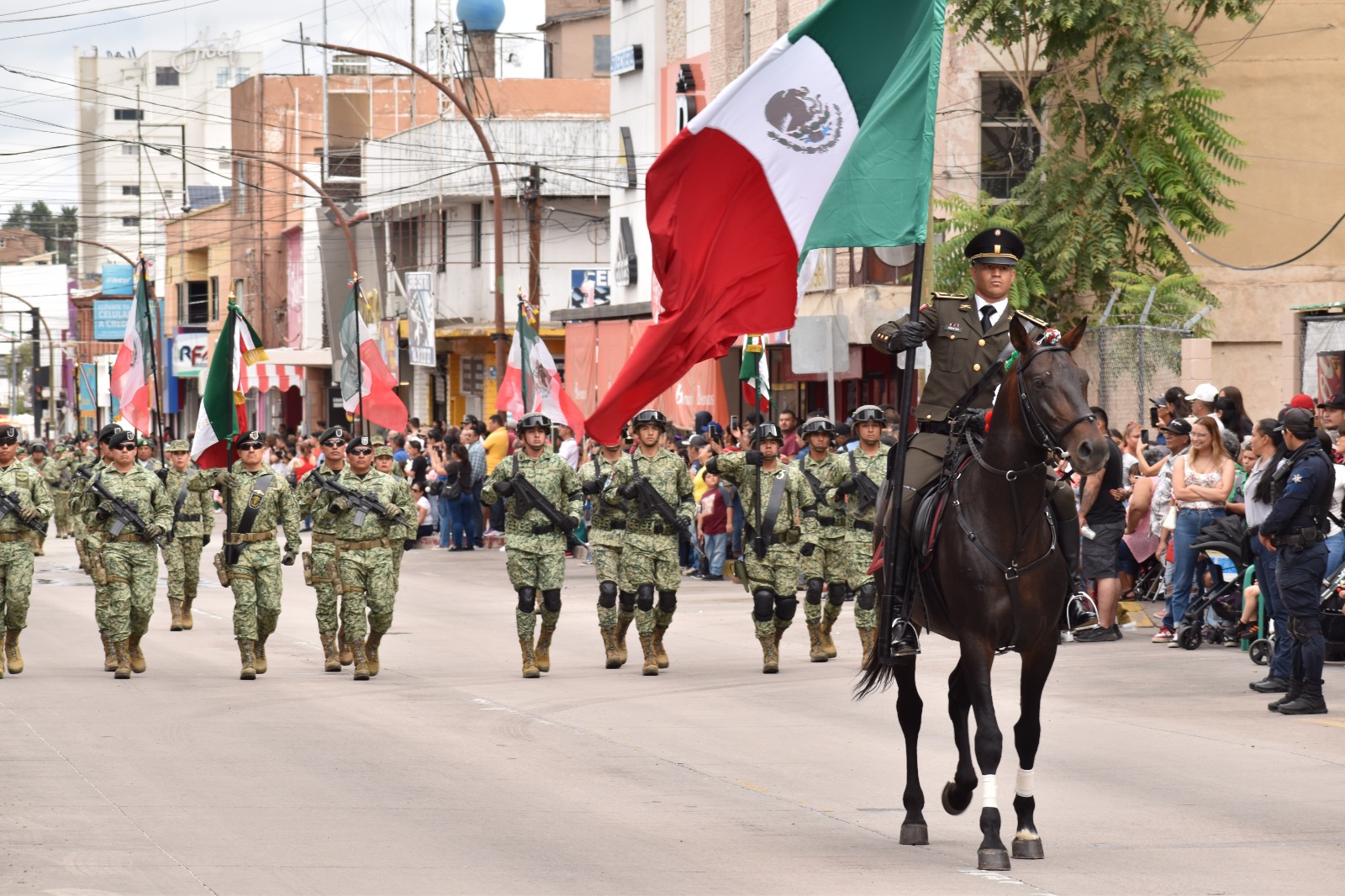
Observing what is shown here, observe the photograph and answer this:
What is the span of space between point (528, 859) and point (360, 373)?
16.6 metres

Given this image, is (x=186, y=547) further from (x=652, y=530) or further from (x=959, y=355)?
(x=959, y=355)

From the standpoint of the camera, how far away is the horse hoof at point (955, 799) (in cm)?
898

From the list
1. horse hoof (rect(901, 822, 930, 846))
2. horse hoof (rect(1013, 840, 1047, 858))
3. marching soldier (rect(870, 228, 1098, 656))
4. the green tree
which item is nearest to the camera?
horse hoof (rect(1013, 840, 1047, 858))

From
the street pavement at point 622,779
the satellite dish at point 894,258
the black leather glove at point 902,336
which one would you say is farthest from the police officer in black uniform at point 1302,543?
the satellite dish at point 894,258

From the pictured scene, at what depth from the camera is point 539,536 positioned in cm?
1609

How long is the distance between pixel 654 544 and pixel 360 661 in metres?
2.58

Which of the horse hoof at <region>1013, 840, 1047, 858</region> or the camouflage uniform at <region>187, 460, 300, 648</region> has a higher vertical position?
the camouflage uniform at <region>187, 460, 300, 648</region>

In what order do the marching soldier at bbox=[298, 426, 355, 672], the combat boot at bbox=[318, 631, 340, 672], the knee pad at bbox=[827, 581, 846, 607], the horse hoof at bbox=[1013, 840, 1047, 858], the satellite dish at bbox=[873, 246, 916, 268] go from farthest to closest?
the satellite dish at bbox=[873, 246, 916, 268], the knee pad at bbox=[827, 581, 846, 607], the combat boot at bbox=[318, 631, 340, 672], the marching soldier at bbox=[298, 426, 355, 672], the horse hoof at bbox=[1013, 840, 1047, 858]

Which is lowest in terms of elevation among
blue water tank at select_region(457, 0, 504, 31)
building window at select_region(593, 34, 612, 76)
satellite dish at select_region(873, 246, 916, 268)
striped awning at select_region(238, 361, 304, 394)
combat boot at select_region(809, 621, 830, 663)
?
combat boot at select_region(809, 621, 830, 663)

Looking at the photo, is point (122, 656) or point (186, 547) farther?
point (186, 547)

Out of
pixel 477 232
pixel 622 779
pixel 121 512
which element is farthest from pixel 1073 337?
pixel 477 232

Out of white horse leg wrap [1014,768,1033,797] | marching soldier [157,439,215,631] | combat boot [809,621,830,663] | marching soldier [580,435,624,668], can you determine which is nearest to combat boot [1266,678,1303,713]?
combat boot [809,621,830,663]

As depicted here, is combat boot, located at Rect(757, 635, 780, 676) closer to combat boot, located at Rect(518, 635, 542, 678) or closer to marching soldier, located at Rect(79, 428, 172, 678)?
combat boot, located at Rect(518, 635, 542, 678)

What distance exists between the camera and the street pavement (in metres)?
8.16
